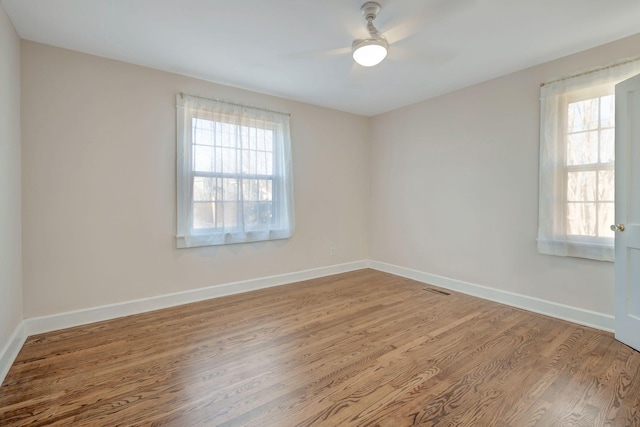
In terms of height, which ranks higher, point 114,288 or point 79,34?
point 79,34

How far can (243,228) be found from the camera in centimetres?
369

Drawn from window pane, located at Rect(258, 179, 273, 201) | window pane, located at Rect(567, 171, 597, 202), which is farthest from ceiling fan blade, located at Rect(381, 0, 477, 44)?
window pane, located at Rect(258, 179, 273, 201)

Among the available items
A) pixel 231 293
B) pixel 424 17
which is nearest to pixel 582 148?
pixel 424 17

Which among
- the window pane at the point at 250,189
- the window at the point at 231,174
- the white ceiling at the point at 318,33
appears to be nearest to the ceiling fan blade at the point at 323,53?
the white ceiling at the point at 318,33

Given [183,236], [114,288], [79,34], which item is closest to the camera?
[79,34]

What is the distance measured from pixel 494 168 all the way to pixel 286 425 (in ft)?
10.9

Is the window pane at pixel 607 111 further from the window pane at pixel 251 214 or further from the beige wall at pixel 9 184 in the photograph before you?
the beige wall at pixel 9 184

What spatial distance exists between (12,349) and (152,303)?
1.08 meters

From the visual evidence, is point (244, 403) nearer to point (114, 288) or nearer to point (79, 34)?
point (114, 288)

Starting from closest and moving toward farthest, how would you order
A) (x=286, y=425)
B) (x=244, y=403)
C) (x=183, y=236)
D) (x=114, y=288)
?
(x=286, y=425) → (x=244, y=403) → (x=114, y=288) → (x=183, y=236)

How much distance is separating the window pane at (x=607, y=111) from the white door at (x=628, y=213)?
21 cm

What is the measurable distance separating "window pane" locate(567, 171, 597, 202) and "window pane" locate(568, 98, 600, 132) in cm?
43

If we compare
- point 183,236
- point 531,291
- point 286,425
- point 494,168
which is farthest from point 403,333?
point 183,236

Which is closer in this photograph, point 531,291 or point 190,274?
point 531,291
